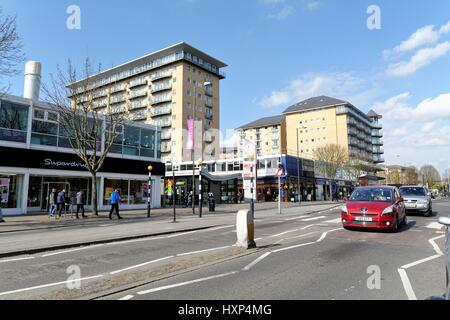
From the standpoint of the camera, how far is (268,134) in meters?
104

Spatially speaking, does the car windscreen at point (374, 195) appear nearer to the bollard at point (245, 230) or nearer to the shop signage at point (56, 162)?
the bollard at point (245, 230)

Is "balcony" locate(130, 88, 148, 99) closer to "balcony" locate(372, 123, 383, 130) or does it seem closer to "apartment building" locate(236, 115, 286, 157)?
"apartment building" locate(236, 115, 286, 157)

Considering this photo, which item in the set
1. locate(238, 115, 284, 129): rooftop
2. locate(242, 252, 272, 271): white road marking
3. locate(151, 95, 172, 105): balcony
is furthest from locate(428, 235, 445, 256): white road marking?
locate(238, 115, 284, 129): rooftop

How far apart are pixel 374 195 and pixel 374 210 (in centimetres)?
135

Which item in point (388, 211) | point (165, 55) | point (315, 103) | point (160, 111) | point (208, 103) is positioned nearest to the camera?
point (388, 211)

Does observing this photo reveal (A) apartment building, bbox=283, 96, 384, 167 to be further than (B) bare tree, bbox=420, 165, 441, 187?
No

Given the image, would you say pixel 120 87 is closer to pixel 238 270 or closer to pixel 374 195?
pixel 374 195

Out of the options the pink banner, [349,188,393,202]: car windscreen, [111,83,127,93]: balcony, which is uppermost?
[111,83,127,93]: balcony

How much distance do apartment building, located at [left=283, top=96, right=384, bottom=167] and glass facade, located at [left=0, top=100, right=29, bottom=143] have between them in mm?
80351

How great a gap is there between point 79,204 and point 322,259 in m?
17.1

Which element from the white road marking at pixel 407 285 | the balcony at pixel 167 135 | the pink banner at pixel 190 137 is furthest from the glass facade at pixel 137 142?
the balcony at pixel 167 135

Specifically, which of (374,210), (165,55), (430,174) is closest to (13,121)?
(374,210)

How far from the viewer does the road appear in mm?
5199

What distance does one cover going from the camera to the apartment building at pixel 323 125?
102m
